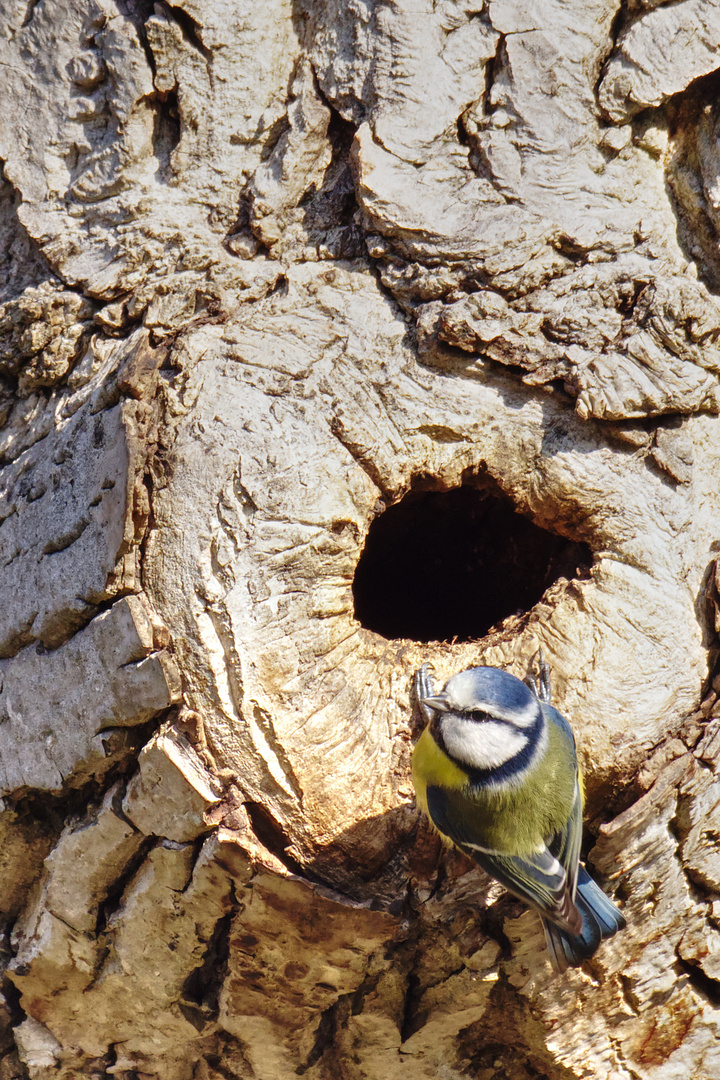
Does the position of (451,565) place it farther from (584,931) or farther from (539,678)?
(584,931)

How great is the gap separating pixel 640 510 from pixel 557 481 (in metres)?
0.18

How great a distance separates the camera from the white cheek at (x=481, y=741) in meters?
1.73

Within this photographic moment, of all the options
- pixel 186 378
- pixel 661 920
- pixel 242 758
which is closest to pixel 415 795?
pixel 242 758

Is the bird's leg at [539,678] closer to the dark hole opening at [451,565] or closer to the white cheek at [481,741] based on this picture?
the white cheek at [481,741]

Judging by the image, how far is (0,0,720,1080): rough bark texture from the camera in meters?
1.58

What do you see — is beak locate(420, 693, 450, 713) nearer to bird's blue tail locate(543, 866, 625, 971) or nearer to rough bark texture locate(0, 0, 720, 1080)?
rough bark texture locate(0, 0, 720, 1080)

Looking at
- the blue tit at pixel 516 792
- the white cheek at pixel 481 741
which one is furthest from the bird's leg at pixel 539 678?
the white cheek at pixel 481 741

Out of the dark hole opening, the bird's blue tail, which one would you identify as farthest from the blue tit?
the dark hole opening

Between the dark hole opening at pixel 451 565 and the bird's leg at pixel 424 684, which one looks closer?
the bird's leg at pixel 424 684

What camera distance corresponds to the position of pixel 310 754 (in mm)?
1571

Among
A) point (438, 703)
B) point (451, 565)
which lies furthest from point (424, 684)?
point (451, 565)

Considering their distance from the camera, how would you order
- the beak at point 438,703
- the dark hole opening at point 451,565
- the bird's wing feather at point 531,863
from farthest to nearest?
1. the dark hole opening at point 451,565
2. the beak at point 438,703
3. the bird's wing feather at point 531,863

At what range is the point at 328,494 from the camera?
1.73 metres

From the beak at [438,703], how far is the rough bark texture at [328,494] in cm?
6
